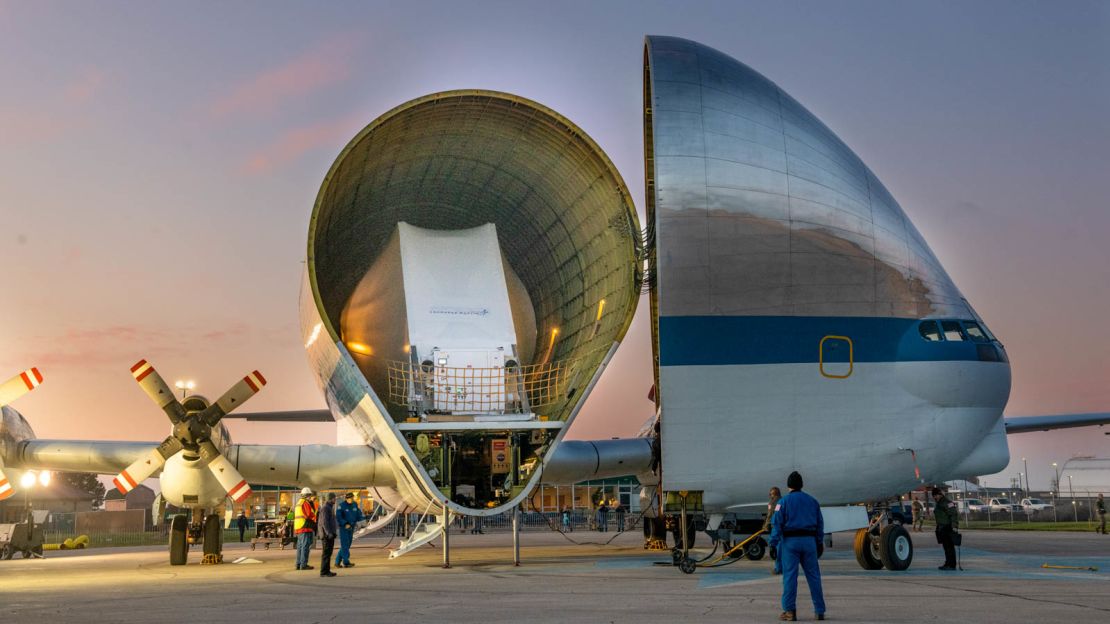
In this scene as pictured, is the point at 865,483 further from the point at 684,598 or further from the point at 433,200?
the point at 433,200

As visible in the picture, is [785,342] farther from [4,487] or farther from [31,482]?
[31,482]

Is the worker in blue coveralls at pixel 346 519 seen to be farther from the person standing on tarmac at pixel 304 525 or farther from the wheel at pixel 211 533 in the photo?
the wheel at pixel 211 533

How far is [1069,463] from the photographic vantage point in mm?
76375

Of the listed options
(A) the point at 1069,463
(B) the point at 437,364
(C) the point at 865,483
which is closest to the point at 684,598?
(C) the point at 865,483

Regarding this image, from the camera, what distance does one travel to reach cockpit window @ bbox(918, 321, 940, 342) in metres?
16.1

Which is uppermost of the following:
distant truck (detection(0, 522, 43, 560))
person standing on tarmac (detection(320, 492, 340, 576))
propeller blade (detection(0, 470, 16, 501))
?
propeller blade (detection(0, 470, 16, 501))

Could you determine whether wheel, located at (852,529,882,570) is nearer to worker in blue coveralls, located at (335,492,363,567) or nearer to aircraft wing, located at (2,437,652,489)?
aircraft wing, located at (2,437,652,489)

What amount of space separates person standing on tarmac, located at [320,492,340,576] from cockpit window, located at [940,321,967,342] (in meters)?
10.9

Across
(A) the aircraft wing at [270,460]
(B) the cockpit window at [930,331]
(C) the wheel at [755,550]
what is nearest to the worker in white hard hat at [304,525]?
(A) the aircraft wing at [270,460]

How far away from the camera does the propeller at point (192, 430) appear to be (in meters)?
18.3

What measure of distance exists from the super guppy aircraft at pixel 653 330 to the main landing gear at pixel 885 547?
0.18 ft

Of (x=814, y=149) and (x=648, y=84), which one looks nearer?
(x=814, y=149)

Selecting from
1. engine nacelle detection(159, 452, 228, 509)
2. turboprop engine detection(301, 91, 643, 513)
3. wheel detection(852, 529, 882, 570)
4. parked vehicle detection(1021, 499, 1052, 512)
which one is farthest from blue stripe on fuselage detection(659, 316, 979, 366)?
Answer: parked vehicle detection(1021, 499, 1052, 512)

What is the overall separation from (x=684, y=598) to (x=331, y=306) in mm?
13443
